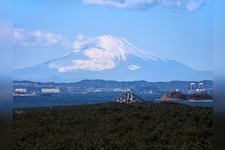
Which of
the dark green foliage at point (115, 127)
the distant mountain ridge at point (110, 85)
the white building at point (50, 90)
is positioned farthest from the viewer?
the white building at point (50, 90)

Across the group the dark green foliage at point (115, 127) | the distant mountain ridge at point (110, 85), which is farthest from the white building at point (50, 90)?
the dark green foliage at point (115, 127)

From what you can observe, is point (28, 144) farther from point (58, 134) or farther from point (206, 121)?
point (206, 121)

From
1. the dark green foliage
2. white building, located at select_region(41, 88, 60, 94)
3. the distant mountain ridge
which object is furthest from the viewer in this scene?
white building, located at select_region(41, 88, 60, 94)

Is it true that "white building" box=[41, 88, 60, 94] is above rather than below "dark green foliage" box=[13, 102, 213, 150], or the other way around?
above

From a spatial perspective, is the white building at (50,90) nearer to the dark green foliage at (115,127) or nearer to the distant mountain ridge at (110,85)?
the distant mountain ridge at (110,85)

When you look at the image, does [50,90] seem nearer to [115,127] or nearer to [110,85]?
[110,85]

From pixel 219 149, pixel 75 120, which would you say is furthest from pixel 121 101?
pixel 219 149

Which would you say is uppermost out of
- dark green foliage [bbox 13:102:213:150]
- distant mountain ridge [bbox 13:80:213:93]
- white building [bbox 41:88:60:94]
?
distant mountain ridge [bbox 13:80:213:93]

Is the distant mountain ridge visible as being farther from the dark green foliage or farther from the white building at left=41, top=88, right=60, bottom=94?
the dark green foliage

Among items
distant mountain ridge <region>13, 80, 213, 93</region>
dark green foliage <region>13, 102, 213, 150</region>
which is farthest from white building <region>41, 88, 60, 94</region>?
dark green foliage <region>13, 102, 213, 150</region>
